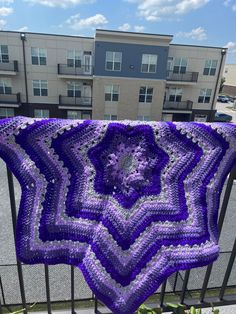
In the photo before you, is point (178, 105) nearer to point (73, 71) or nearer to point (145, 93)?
point (145, 93)

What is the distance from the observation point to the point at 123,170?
34.0 inches

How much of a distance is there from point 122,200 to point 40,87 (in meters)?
11.6

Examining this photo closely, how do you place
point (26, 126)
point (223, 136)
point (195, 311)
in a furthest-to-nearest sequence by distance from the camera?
point (195, 311), point (223, 136), point (26, 126)

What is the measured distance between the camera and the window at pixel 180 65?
11.8 meters

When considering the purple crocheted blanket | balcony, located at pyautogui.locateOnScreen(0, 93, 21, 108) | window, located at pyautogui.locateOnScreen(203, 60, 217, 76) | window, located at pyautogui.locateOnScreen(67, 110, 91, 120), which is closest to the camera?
the purple crocheted blanket

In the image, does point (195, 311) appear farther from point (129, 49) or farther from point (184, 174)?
point (129, 49)

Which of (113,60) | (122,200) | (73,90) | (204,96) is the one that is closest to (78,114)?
(73,90)

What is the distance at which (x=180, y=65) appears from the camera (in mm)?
11891

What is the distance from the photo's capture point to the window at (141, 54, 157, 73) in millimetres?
11203

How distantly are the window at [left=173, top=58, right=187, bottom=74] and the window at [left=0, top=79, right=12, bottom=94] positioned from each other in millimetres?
7288

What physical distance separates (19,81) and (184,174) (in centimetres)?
1178

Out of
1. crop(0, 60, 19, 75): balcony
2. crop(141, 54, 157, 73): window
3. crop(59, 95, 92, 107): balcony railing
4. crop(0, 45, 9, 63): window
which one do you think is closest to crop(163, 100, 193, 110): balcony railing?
crop(141, 54, 157, 73): window

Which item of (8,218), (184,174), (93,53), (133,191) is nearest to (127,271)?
(133,191)

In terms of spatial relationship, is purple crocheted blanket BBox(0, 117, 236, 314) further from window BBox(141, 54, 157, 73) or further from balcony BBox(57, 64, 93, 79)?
window BBox(141, 54, 157, 73)
